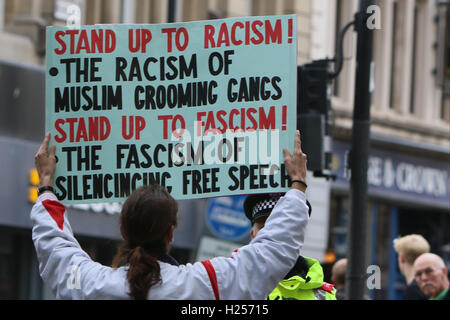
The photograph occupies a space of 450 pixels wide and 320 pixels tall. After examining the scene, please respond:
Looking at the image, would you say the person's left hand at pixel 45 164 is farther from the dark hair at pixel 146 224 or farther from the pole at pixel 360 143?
the pole at pixel 360 143

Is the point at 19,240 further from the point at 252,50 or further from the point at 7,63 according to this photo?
the point at 252,50

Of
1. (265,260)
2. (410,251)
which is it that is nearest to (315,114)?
(410,251)

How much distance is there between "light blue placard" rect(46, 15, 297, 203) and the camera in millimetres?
4961

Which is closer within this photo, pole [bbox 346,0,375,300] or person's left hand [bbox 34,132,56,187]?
person's left hand [bbox 34,132,56,187]

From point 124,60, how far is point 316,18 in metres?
16.9

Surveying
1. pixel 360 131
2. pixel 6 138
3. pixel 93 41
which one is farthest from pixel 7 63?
pixel 93 41

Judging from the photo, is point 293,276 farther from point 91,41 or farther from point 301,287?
point 91,41

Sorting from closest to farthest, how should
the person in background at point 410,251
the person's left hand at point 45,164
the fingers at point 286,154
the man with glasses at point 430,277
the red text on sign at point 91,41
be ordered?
the fingers at point 286,154 → the person's left hand at point 45,164 → the red text on sign at point 91,41 → the man with glasses at point 430,277 → the person in background at point 410,251

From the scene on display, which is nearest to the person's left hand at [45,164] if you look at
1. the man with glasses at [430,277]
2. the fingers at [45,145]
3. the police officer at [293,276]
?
the fingers at [45,145]

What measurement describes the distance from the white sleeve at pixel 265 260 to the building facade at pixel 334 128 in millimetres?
9018

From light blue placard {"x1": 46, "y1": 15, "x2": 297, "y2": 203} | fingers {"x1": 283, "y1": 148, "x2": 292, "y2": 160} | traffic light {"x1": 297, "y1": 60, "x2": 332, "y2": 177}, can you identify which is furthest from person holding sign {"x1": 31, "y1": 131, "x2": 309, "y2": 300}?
traffic light {"x1": 297, "y1": 60, "x2": 332, "y2": 177}

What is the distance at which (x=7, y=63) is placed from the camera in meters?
16.0

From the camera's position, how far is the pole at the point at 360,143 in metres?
10.5

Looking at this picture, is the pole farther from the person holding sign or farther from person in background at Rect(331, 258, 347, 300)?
the person holding sign
